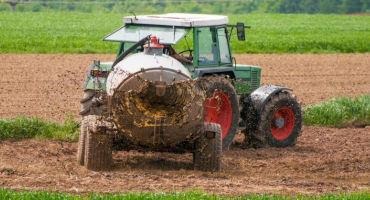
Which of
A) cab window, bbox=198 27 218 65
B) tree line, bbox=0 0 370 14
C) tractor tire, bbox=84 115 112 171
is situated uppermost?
tree line, bbox=0 0 370 14

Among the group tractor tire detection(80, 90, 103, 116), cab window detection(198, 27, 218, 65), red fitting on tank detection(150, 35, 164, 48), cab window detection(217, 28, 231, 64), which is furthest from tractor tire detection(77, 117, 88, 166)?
cab window detection(217, 28, 231, 64)

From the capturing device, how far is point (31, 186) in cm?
1369

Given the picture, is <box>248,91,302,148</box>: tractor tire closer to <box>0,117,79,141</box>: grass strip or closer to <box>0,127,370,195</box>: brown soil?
<box>0,127,370,195</box>: brown soil

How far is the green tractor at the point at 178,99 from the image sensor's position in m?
15.3

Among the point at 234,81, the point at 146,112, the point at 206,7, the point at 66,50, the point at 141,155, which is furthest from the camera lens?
the point at 206,7

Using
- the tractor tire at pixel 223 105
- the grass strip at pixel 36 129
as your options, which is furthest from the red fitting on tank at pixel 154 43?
the grass strip at pixel 36 129

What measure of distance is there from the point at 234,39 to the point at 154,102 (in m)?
27.3

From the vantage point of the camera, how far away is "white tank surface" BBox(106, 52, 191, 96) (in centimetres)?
1525

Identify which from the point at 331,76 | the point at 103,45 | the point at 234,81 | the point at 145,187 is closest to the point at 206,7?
the point at 103,45

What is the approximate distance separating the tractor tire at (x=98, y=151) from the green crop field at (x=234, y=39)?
20.7 m

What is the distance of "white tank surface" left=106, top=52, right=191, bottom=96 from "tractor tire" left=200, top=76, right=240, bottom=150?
6.37 ft

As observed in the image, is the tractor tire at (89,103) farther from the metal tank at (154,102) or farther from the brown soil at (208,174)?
the metal tank at (154,102)

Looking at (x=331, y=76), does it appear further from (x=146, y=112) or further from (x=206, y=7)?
(x=206, y=7)

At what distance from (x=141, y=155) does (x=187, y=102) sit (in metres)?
2.58
